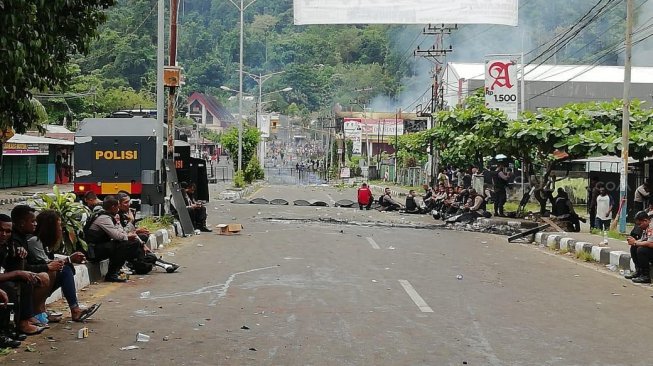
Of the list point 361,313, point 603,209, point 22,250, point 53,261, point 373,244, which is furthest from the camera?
point 603,209

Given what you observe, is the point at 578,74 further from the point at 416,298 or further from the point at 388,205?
the point at 416,298

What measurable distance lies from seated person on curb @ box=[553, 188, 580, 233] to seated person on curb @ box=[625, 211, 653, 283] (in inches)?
398

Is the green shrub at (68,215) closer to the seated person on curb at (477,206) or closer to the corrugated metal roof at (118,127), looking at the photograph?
the corrugated metal roof at (118,127)

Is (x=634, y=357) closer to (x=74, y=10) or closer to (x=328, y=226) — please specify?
(x=74, y=10)

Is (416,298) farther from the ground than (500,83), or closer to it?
closer to it

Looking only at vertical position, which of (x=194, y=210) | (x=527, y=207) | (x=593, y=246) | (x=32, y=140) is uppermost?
(x=32, y=140)

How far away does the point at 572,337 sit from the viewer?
29.7ft

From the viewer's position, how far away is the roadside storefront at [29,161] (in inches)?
1705

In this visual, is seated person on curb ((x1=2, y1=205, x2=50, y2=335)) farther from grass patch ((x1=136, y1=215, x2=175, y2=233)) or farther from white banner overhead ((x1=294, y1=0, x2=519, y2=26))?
grass patch ((x1=136, y1=215, x2=175, y2=233))

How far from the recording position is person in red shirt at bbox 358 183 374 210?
35344mm

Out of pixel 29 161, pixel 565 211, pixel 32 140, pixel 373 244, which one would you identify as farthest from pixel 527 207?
pixel 29 161

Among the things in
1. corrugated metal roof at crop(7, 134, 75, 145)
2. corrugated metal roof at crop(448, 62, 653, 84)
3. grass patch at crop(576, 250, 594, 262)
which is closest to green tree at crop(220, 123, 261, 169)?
corrugated metal roof at crop(7, 134, 75, 145)

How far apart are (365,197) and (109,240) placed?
23435mm

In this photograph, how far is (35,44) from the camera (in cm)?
661
